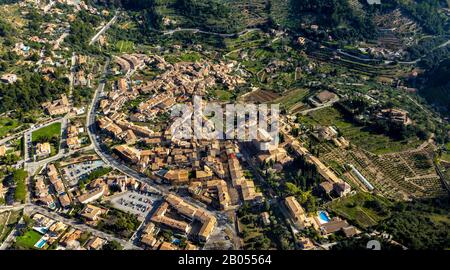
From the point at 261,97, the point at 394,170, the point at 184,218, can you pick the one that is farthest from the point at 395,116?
the point at 184,218

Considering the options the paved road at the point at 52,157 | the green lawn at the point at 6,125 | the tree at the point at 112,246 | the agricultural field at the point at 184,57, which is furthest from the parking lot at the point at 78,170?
the agricultural field at the point at 184,57

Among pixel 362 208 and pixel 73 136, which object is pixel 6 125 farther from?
pixel 362 208

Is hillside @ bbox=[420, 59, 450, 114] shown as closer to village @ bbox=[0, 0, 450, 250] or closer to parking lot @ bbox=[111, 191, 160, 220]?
village @ bbox=[0, 0, 450, 250]

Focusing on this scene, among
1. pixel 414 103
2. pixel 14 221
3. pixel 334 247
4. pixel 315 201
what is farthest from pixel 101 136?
pixel 414 103

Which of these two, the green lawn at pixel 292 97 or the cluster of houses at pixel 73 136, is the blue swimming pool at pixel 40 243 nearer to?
the cluster of houses at pixel 73 136

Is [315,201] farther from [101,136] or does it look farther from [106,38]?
[106,38]

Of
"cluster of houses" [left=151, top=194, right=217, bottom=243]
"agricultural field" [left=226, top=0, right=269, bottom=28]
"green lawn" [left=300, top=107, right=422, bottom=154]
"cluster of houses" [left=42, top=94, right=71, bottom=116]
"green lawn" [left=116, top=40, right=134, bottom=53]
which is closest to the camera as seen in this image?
"cluster of houses" [left=151, top=194, right=217, bottom=243]

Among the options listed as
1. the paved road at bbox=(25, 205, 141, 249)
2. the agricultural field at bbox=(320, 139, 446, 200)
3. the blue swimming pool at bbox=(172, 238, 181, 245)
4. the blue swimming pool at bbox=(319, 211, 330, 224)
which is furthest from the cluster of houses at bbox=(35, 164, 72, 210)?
the agricultural field at bbox=(320, 139, 446, 200)
